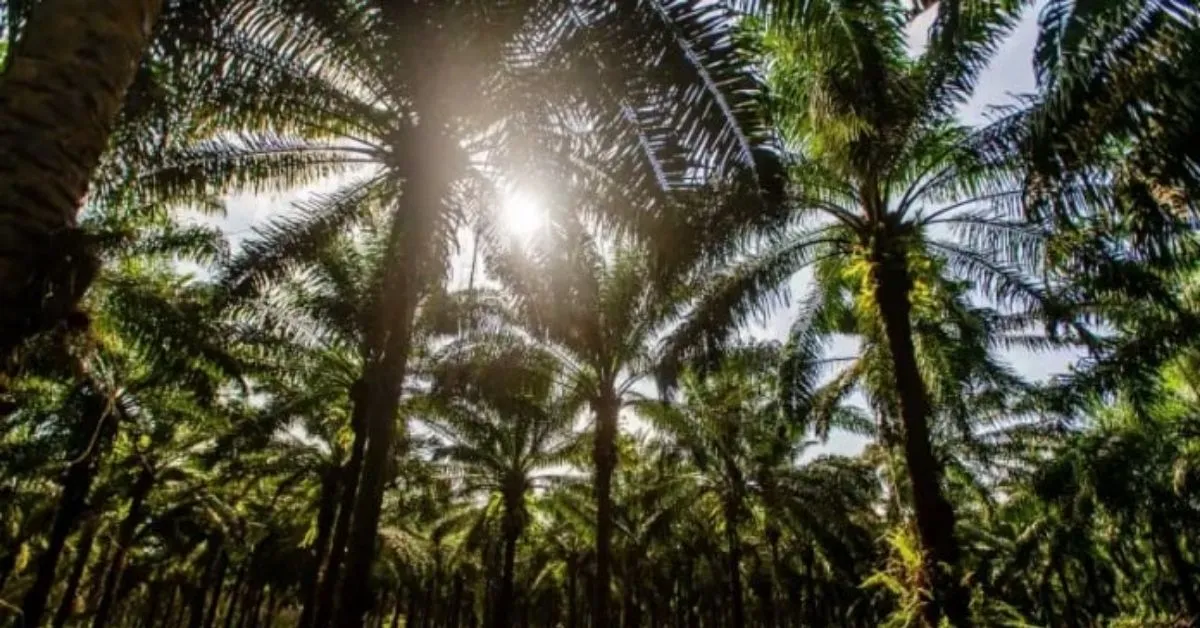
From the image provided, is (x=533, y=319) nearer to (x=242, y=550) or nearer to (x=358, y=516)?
(x=358, y=516)

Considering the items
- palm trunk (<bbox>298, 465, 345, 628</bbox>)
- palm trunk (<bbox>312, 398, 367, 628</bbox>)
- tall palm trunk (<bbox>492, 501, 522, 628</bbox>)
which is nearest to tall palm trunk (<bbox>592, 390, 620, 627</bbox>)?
palm trunk (<bbox>312, 398, 367, 628</bbox>)

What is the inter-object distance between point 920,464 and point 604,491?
8.00 meters

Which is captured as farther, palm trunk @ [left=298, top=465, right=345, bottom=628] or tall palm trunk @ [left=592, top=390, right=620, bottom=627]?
palm trunk @ [left=298, top=465, right=345, bottom=628]

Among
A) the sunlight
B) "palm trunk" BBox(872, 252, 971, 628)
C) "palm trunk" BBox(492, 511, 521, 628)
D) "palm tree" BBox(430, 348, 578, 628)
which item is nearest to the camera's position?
"palm trunk" BBox(872, 252, 971, 628)

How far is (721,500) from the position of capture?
2616 centimetres

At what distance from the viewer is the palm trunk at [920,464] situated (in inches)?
362

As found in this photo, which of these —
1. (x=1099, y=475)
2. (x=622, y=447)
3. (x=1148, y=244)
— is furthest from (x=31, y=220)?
(x=1099, y=475)

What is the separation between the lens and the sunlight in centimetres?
1012

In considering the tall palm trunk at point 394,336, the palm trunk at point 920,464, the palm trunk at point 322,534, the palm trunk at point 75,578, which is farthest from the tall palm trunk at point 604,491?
the palm trunk at point 75,578

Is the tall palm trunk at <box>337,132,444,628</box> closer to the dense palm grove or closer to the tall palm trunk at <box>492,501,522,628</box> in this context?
the dense palm grove

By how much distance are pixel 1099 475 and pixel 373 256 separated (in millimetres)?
18011

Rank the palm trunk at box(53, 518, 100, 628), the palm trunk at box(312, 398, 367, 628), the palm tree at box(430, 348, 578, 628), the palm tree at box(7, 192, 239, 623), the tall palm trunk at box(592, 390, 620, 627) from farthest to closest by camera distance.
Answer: the palm trunk at box(53, 518, 100, 628)
the palm tree at box(430, 348, 578, 628)
the tall palm trunk at box(592, 390, 620, 627)
the palm trunk at box(312, 398, 367, 628)
the palm tree at box(7, 192, 239, 623)

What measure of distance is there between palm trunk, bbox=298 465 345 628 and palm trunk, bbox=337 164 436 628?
7.52 metres

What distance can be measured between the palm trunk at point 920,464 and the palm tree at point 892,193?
0.05ft
